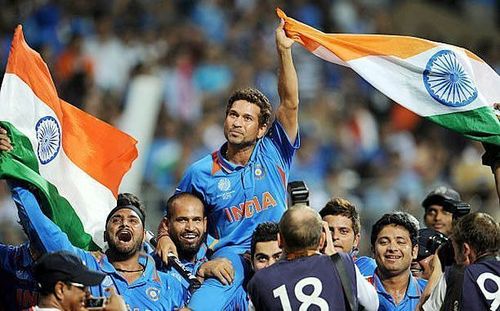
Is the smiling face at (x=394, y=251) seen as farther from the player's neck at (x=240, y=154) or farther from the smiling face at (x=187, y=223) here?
the smiling face at (x=187, y=223)

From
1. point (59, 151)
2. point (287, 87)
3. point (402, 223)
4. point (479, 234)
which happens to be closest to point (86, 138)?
point (59, 151)

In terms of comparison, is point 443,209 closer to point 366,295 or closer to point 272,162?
point 272,162

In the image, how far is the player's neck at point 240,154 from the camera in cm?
991

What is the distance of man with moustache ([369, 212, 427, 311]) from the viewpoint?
30.9 ft

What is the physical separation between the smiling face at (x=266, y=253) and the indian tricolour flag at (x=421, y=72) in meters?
1.56

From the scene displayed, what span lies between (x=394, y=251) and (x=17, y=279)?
2.81 meters

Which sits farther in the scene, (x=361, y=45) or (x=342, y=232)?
(x=361, y=45)

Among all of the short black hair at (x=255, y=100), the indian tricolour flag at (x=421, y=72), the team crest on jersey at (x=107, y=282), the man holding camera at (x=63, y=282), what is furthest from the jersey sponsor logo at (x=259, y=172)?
the man holding camera at (x=63, y=282)

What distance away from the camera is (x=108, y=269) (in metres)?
9.27

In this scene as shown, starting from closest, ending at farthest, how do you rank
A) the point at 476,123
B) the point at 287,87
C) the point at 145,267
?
the point at 145,267
the point at 287,87
the point at 476,123

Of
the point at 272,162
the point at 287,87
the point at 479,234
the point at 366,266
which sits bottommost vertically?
the point at 366,266

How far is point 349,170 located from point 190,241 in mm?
7942

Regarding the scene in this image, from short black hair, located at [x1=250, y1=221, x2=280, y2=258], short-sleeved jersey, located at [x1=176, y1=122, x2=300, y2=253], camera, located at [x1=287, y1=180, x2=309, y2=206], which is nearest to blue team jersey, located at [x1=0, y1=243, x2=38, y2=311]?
short-sleeved jersey, located at [x1=176, y1=122, x2=300, y2=253]

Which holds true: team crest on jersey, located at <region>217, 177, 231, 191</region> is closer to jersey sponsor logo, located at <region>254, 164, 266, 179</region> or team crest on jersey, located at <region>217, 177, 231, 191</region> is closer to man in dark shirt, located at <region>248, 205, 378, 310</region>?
jersey sponsor logo, located at <region>254, 164, 266, 179</region>
